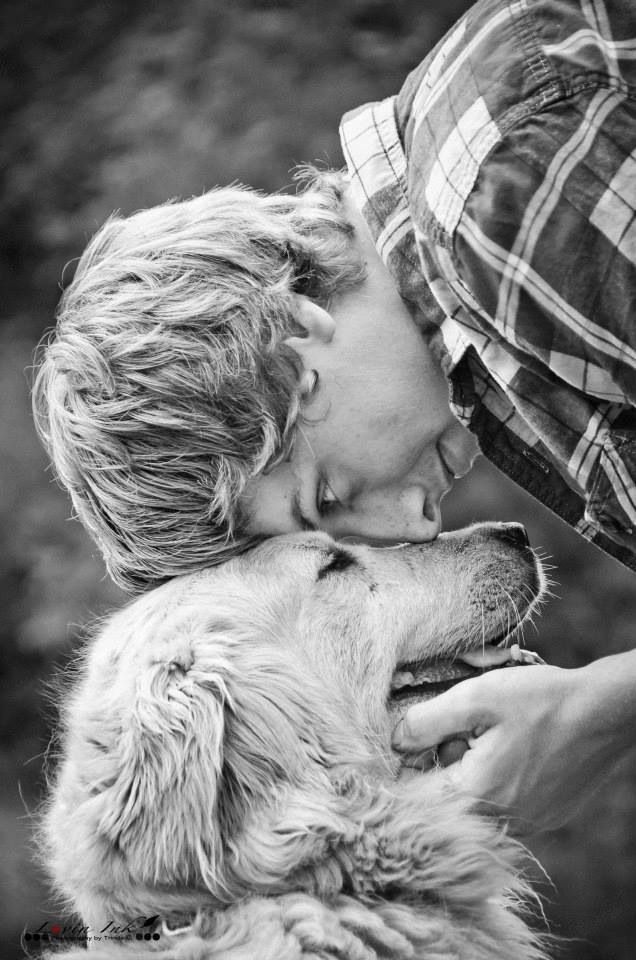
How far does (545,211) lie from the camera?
1.80 m

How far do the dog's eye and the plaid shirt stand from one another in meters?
0.56

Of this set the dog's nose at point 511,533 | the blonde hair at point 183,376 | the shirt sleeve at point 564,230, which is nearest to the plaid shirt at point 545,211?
the shirt sleeve at point 564,230

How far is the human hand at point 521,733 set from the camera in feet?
7.31

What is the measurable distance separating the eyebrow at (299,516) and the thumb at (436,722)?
431 millimetres

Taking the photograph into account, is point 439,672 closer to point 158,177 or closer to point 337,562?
point 337,562

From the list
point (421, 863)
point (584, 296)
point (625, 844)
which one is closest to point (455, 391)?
point (584, 296)

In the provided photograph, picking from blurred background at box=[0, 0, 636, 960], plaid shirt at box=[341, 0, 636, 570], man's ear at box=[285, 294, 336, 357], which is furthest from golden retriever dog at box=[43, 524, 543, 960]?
blurred background at box=[0, 0, 636, 960]

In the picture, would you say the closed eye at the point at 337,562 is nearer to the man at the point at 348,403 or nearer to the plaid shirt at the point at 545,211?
the man at the point at 348,403

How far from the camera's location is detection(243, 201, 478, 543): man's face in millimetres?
2377

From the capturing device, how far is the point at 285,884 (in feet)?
6.70

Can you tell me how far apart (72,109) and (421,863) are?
3855 mm

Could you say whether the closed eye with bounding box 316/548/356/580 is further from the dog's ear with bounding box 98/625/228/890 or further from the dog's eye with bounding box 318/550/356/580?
the dog's ear with bounding box 98/625/228/890

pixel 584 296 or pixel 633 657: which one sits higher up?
pixel 584 296

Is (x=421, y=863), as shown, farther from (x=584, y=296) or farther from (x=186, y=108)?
(x=186, y=108)
